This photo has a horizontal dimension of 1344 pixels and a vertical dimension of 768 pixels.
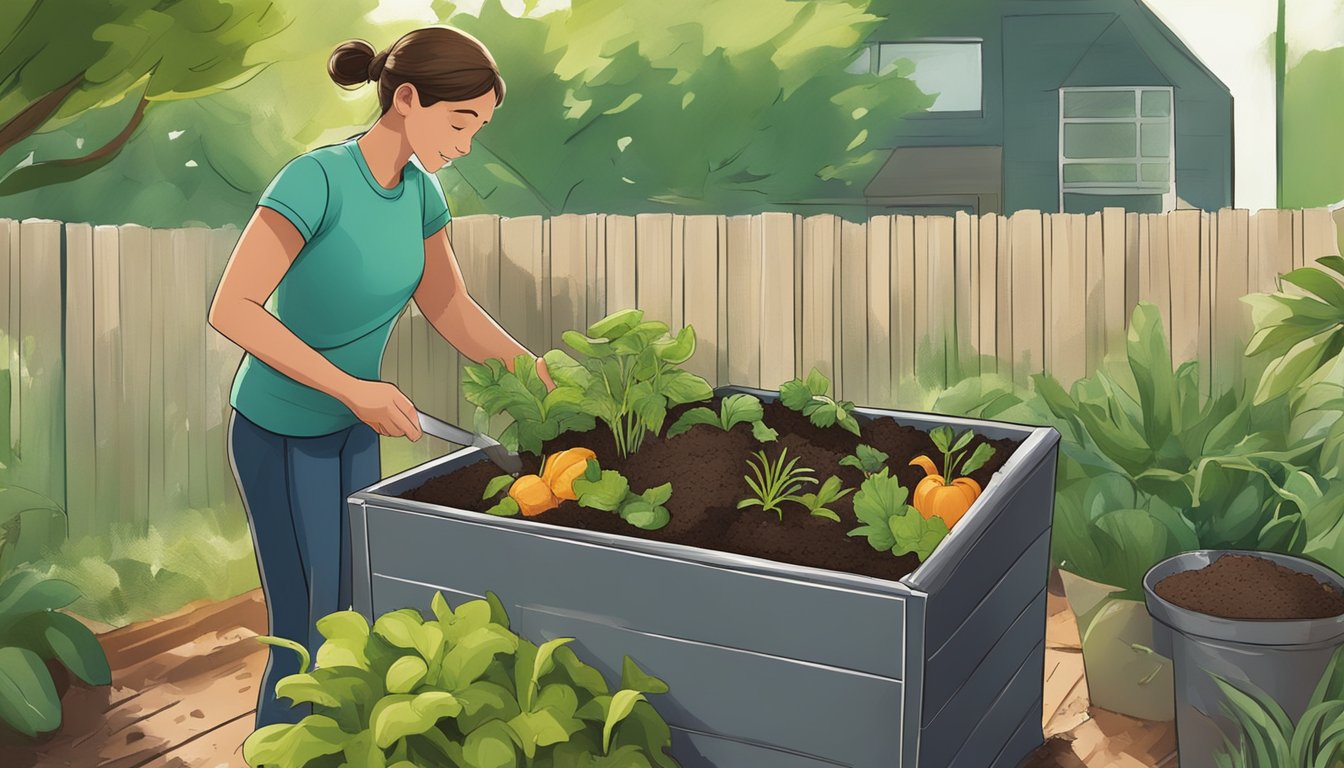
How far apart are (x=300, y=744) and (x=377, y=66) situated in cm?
129

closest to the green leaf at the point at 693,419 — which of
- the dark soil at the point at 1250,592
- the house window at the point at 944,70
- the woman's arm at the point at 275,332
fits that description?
the woman's arm at the point at 275,332

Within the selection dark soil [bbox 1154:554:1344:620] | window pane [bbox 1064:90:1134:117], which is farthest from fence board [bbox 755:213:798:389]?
window pane [bbox 1064:90:1134:117]

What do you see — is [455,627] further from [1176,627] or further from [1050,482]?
[1176,627]

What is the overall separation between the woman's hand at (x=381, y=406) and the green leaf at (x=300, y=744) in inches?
21.6

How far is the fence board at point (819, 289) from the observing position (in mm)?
3943

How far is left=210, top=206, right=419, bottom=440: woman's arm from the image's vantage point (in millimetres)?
2000

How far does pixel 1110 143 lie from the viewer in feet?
28.5

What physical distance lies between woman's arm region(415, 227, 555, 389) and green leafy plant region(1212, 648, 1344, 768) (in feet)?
5.32

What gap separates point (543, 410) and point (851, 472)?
1.91 feet

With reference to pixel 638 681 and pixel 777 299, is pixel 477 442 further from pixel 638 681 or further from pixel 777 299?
pixel 777 299

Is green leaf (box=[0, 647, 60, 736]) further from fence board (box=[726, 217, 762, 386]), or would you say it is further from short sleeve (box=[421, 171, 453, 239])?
fence board (box=[726, 217, 762, 386])

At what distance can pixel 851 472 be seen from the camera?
2123 mm

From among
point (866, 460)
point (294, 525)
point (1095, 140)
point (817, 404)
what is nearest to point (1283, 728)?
point (866, 460)

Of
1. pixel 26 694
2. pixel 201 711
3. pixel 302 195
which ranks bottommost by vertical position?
pixel 201 711
